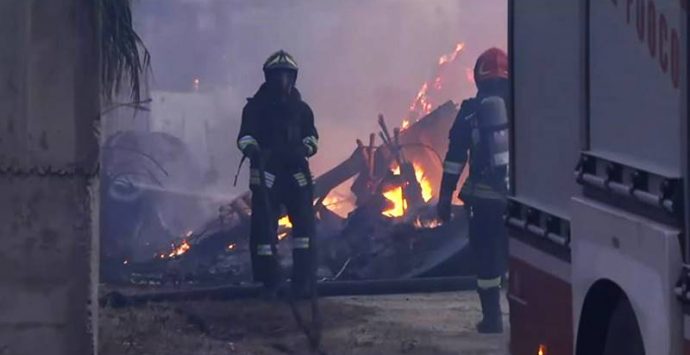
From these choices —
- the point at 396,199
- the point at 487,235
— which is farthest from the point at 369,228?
the point at 487,235

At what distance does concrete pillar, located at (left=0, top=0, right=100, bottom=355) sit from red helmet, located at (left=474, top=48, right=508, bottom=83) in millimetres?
4369

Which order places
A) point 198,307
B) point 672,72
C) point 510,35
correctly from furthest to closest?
point 198,307
point 510,35
point 672,72

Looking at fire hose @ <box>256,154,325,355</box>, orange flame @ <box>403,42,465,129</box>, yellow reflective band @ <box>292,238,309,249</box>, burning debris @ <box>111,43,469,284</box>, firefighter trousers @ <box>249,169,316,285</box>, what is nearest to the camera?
fire hose @ <box>256,154,325,355</box>

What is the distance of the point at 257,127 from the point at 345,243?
302 centimetres

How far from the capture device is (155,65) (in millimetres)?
19797

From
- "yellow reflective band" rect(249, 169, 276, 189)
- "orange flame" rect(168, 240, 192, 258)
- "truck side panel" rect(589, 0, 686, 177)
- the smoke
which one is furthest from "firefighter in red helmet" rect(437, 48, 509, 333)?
the smoke

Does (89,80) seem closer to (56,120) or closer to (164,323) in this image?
(56,120)

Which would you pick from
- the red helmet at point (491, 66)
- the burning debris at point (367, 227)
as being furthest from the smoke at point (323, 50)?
the red helmet at point (491, 66)

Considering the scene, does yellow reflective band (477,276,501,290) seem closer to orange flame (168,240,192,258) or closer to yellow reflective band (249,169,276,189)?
yellow reflective band (249,169,276,189)

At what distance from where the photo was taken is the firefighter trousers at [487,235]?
10.5 metres

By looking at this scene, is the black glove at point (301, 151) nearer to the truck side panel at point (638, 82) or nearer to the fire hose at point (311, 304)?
the fire hose at point (311, 304)

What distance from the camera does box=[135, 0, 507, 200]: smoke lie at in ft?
62.3

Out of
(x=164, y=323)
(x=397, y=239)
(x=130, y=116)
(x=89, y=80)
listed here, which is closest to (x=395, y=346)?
(x=164, y=323)

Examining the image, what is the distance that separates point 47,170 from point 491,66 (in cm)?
472
